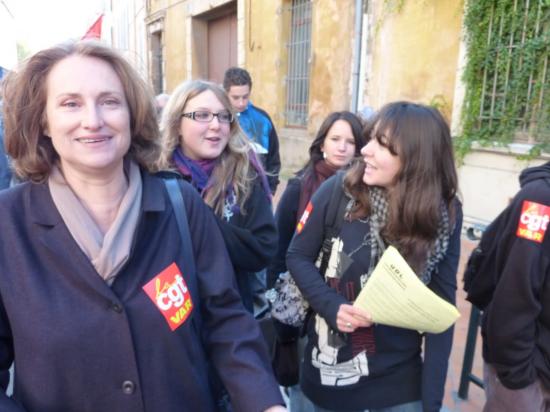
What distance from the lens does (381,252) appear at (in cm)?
178

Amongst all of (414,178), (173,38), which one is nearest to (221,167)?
(414,178)

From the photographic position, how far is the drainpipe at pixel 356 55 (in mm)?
7488

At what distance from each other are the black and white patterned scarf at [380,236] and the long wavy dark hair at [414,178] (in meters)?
0.02

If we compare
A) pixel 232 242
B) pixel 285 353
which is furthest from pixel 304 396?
pixel 232 242

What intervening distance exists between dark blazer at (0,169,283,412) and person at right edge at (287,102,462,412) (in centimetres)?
54

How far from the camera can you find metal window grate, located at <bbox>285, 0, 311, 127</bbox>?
9.27 m

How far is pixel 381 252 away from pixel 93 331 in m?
1.02

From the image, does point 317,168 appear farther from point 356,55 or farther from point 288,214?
point 356,55

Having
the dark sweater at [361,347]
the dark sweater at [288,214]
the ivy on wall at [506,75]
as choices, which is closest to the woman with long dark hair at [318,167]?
the dark sweater at [288,214]

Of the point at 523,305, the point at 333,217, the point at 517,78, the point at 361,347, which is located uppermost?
the point at 517,78

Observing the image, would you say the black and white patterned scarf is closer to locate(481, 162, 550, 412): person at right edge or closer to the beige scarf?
locate(481, 162, 550, 412): person at right edge

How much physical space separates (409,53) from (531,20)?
1.58 metres

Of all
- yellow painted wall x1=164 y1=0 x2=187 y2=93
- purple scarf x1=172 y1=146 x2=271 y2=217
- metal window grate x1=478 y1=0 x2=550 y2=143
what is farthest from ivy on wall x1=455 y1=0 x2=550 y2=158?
yellow painted wall x1=164 y1=0 x2=187 y2=93

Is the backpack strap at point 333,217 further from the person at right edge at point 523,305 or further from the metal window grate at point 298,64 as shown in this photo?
the metal window grate at point 298,64
